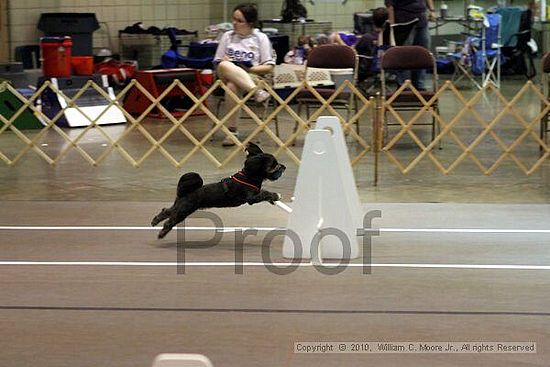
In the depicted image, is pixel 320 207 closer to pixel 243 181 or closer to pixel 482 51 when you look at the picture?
pixel 243 181

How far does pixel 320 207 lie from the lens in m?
5.41

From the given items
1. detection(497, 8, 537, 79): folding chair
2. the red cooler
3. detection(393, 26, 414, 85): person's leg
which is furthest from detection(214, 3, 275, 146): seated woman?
detection(497, 8, 537, 79): folding chair

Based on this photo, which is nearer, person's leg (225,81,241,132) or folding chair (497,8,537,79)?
person's leg (225,81,241,132)

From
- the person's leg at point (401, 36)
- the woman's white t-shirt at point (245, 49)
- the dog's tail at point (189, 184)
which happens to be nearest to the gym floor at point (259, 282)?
the dog's tail at point (189, 184)

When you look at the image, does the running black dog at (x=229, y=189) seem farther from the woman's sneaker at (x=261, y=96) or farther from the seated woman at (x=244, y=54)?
the woman's sneaker at (x=261, y=96)

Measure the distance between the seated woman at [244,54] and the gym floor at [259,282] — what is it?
6.83ft

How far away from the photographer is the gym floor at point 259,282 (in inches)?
157

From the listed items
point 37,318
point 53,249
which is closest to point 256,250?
point 53,249

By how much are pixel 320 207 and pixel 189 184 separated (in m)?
0.79

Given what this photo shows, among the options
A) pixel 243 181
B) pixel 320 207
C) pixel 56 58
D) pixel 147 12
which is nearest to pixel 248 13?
pixel 56 58

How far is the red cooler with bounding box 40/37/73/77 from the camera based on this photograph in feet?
36.8

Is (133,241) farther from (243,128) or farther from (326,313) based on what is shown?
(243,128)

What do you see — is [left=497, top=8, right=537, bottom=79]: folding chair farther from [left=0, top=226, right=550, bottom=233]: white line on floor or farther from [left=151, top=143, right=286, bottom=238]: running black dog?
[left=151, top=143, right=286, bottom=238]: running black dog

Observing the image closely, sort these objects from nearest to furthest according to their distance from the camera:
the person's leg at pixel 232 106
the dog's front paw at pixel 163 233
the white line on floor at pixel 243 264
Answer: the white line on floor at pixel 243 264 < the dog's front paw at pixel 163 233 < the person's leg at pixel 232 106
